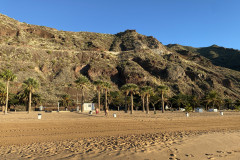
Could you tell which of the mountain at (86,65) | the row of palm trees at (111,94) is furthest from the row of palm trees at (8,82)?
the mountain at (86,65)

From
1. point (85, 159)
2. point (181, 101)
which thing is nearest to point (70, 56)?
point (181, 101)

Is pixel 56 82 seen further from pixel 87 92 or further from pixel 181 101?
pixel 181 101

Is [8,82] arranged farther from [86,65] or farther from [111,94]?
[86,65]

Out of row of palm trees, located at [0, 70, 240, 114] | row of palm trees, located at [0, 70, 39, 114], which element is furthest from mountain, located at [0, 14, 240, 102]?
row of palm trees, located at [0, 70, 39, 114]

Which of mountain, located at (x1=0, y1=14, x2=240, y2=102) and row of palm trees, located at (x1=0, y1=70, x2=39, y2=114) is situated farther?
mountain, located at (x1=0, y1=14, x2=240, y2=102)

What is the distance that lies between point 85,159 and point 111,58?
11412 cm

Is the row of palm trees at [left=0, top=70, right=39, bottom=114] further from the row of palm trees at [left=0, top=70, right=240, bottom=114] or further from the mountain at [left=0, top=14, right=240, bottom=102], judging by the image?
the mountain at [left=0, top=14, right=240, bottom=102]

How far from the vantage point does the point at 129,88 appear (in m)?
57.5

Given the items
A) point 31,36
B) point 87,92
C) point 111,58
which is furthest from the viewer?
point 31,36

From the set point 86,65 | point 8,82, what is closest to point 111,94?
point 86,65

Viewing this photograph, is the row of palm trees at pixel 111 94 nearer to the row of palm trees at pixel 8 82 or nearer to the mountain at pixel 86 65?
the row of palm trees at pixel 8 82

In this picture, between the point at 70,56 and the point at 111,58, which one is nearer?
the point at 70,56

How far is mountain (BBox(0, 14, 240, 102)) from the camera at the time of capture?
3585 inches

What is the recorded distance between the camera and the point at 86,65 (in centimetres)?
10738
